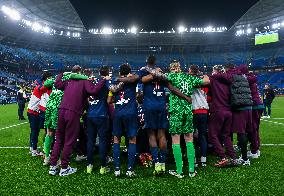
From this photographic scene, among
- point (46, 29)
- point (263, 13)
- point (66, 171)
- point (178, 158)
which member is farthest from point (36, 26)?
point (178, 158)

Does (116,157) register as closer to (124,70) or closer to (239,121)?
(124,70)

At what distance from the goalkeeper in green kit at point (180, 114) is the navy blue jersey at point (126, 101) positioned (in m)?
0.59

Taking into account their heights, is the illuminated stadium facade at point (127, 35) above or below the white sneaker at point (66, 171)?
above

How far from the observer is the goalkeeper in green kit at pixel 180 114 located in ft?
20.5

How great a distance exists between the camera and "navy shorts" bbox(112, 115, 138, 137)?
635 cm

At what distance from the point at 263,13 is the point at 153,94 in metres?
50.5

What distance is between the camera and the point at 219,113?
23.1 ft

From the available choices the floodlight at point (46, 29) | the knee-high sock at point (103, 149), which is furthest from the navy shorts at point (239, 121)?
the floodlight at point (46, 29)

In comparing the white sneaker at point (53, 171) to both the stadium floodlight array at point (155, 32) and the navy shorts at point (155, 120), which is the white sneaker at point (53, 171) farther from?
the stadium floodlight array at point (155, 32)

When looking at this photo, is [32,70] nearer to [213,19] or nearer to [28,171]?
[213,19]

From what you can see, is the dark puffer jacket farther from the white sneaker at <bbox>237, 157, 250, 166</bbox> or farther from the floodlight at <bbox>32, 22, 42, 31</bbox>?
the floodlight at <bbox>32, 22, 42, 31</bbox>

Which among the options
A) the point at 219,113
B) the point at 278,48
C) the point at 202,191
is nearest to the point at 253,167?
the point at 219,113

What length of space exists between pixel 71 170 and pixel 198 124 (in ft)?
9.89

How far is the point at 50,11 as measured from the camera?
4688 centimetres
